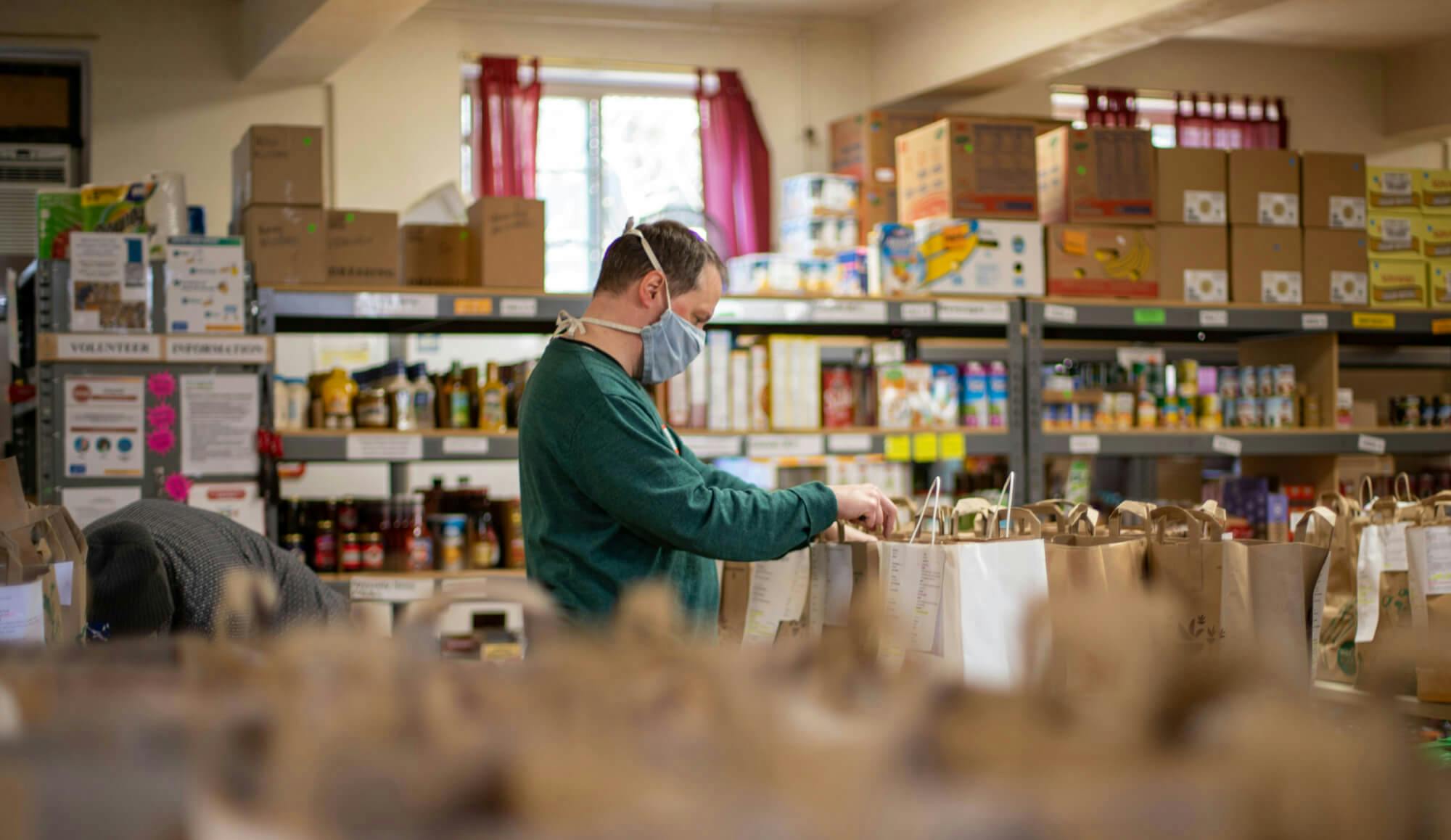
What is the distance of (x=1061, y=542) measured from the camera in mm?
2451

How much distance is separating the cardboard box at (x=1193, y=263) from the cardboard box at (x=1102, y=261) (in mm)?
42

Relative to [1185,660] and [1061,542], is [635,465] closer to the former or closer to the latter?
[1061,542]

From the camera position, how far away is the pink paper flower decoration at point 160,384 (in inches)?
158

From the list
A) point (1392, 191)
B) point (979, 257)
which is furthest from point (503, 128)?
point (1392, 191)

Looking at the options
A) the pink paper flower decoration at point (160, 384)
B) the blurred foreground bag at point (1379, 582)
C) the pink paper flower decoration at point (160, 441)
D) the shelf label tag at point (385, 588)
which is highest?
the pink paper flower decoration at point (160, 384)

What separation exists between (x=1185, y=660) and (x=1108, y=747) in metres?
0.08

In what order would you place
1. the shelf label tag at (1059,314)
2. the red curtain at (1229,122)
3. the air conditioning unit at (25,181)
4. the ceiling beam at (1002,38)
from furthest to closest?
the red curtain at (1229,122) → the air conditioning unit at (25,181) → the ceiling beam at (1002,38) → the shelf label tag at (1059,314)

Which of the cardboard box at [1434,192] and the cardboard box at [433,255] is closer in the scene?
the cardboard box at [433,255]

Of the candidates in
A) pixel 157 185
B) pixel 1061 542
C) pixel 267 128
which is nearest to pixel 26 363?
pixel 157 185

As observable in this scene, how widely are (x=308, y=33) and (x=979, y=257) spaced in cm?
344

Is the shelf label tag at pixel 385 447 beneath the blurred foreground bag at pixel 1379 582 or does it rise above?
above

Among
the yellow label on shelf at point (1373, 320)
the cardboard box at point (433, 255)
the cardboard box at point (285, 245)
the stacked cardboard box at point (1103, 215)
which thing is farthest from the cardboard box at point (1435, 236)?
the cardboard box at point (285, 245)

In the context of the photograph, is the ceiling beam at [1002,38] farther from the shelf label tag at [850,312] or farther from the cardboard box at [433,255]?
the cardboard box at [433,255]

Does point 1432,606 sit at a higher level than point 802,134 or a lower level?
lower
